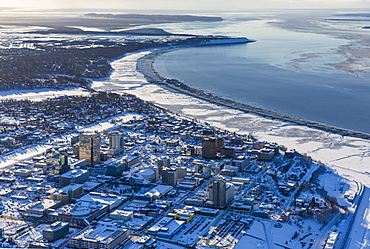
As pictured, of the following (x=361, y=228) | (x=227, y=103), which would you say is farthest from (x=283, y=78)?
(x=361, y=228)

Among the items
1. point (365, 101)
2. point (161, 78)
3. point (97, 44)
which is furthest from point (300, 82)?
point (97, 44)

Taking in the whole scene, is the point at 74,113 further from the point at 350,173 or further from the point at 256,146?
the point at 350,173

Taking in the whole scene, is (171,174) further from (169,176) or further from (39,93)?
(39,93)

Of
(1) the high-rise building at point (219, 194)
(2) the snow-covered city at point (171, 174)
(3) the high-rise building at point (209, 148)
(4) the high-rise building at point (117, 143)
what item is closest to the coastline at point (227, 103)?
(2) the snow-covered city at point (171, 174)

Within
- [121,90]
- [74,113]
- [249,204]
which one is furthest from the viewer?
[121,90]

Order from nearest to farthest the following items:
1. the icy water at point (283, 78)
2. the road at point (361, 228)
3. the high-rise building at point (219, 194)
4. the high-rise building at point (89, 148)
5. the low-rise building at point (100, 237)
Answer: the low-rise building at point (100, 237), the road at point (361, 228), the high-rise building at point (219, 194), the high-rise building at point (89, 148), the icy water at point (283, 78)

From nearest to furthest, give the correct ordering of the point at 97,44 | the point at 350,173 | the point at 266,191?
the point at 266,191 < the point at 350,173 < the point at 97,44

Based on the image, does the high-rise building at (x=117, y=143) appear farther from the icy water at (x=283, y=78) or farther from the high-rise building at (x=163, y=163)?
the icy water at (x=283, y=78)

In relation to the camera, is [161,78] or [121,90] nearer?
[121,90]

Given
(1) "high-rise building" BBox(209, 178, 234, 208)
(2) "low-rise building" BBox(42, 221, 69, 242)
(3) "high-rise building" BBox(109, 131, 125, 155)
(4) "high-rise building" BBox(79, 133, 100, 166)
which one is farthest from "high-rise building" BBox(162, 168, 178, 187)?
(2) "low-rise building" BBox(42, 221, 69, 242)
